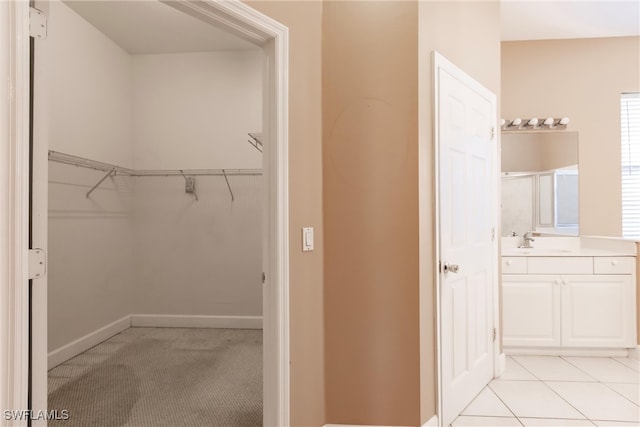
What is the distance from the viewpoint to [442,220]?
2115 mm

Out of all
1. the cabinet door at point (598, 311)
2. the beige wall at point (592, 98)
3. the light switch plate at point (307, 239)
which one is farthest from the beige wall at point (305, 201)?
the beige wall at point (592, 98)

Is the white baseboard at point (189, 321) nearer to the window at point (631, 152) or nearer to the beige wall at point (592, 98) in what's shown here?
the beige wall at point (592, 98)

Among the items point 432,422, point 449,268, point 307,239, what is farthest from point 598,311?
point 307,239

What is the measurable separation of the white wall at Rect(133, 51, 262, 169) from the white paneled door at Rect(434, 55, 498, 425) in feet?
7.33

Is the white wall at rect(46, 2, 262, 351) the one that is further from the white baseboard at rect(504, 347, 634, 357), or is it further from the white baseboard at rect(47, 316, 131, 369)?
the white baseboard at rect(504, 347, 634, 357)

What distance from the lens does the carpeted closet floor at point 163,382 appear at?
228 centimetres

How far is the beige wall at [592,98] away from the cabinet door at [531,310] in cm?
97

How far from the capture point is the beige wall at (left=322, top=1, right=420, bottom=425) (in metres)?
1.96

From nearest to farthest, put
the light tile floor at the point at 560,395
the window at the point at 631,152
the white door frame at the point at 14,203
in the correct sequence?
A: 1. the white door frame at the point at 14,203
2. the light tile floor at the point at 560,395
3. the window at the point at 631,152

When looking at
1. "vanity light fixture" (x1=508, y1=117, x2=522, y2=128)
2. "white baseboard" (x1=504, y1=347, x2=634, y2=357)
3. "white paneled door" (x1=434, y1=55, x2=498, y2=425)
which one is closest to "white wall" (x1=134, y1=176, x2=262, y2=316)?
"white paneled door" (x1=434, y1=55, x2=498, y2=425)

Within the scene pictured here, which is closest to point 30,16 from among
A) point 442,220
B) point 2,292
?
point 2,292

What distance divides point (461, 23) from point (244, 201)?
256cm

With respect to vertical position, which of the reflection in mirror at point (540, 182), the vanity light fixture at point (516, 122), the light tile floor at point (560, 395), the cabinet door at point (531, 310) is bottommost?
the light tile floor at point (560, 395)

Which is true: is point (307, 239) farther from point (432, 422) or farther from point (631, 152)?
point (631, 152)
